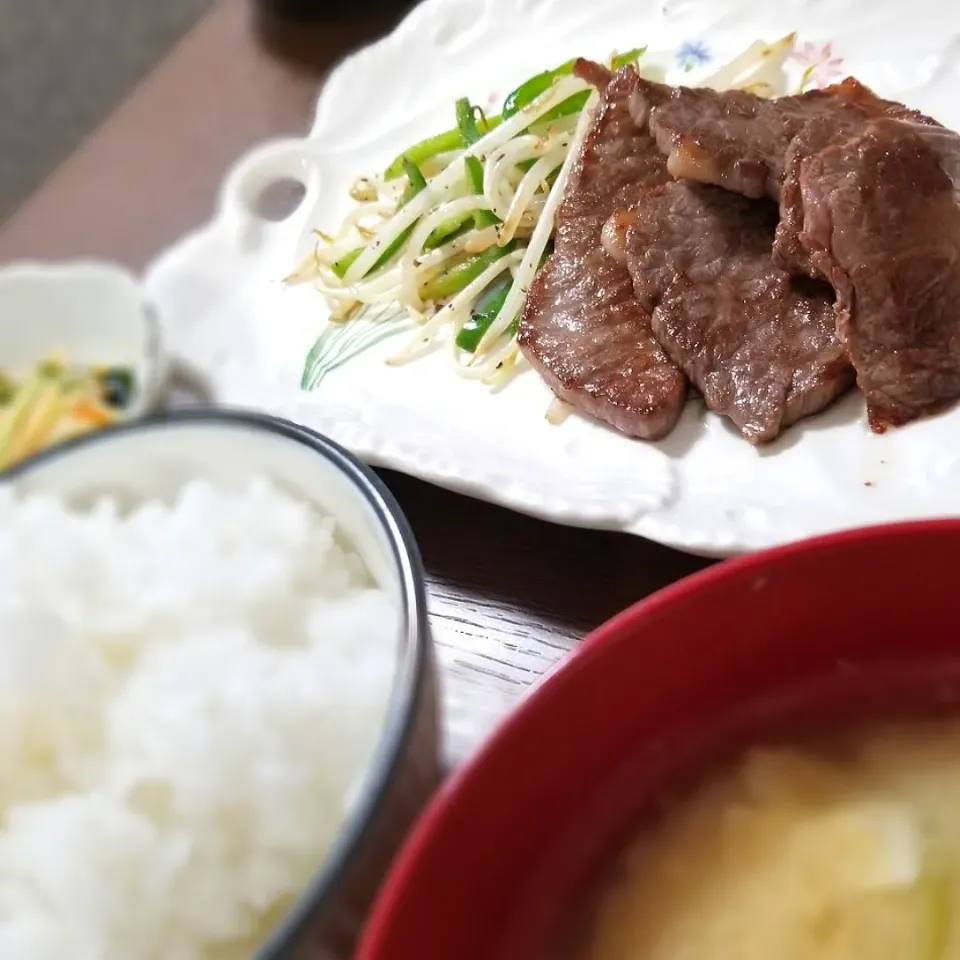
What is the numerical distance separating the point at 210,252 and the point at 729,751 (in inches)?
58.8

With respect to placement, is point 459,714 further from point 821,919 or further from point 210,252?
point 210,252

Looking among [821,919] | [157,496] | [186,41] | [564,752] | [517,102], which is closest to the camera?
[821,919]

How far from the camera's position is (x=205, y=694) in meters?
0.80

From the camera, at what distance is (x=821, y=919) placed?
1.99ft

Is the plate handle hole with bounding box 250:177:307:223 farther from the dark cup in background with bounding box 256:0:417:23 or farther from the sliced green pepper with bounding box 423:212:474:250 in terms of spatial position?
the dark cup in background with bounding box 256:0:417:23

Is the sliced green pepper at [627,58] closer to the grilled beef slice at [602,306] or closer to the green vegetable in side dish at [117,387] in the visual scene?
the grilled beef slice at [602,306]

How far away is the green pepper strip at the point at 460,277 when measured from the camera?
173 centimetres

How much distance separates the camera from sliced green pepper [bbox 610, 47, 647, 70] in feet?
5.90

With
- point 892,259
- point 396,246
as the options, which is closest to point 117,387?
point 396,246

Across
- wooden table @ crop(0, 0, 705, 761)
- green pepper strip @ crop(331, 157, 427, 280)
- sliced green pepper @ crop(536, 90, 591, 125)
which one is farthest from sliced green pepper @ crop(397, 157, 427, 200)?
wooden table @ crop(0, 0, 705, 761)

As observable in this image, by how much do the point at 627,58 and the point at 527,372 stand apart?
2.40ft

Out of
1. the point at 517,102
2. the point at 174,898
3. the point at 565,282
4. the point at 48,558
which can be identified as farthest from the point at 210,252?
the point at 174,898

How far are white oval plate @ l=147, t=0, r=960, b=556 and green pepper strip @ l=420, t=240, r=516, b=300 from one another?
0.36ft

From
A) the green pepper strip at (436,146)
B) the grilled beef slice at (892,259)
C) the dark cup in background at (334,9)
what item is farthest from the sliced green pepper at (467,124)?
the grilled beef slice at (892,259)
